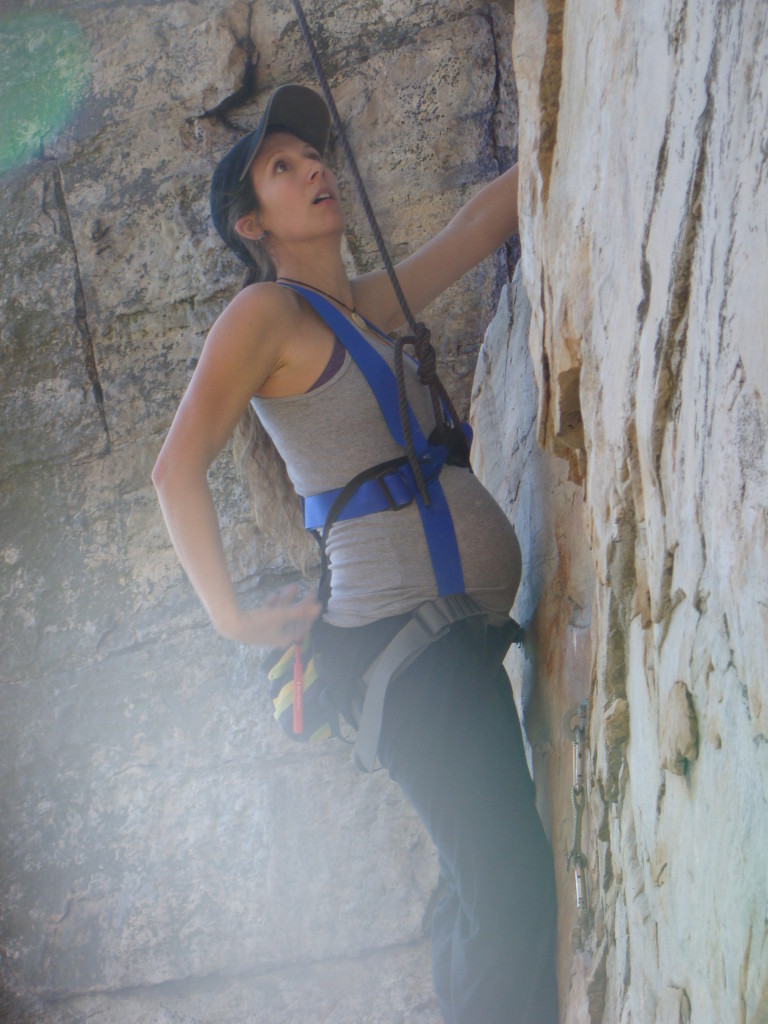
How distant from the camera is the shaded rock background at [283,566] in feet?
3.55

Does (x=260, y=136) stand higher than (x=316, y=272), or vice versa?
(x=260, y=136)

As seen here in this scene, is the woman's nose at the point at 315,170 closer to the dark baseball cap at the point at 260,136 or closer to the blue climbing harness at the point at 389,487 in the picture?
the dark baseball cap at the point at 260,136

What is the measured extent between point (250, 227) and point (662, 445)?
3.30 ft

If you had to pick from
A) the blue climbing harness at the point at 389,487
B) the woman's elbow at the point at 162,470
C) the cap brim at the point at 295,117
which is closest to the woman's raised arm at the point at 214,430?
the woman's elbow at the point at 162,470

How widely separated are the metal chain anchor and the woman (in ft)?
0.28

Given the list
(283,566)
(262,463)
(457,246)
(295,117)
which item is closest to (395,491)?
(262,463)

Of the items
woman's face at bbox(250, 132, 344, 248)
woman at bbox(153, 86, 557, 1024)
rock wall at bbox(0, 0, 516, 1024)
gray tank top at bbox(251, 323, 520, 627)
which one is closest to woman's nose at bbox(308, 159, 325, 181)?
woman's face at bbox(250, 132, 344, 248)

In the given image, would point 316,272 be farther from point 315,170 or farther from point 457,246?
point 457,246

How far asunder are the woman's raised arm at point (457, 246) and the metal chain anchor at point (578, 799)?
0.84 meters

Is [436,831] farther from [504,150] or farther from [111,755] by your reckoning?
[504,150]

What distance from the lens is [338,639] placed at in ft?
5.27

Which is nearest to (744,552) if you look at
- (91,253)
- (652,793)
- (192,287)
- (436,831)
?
(652,793)

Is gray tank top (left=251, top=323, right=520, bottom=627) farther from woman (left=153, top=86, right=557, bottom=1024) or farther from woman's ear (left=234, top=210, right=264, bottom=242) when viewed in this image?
woman's ear (left=234, top=210, right=264, bottom=242)

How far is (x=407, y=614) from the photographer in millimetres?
1561
